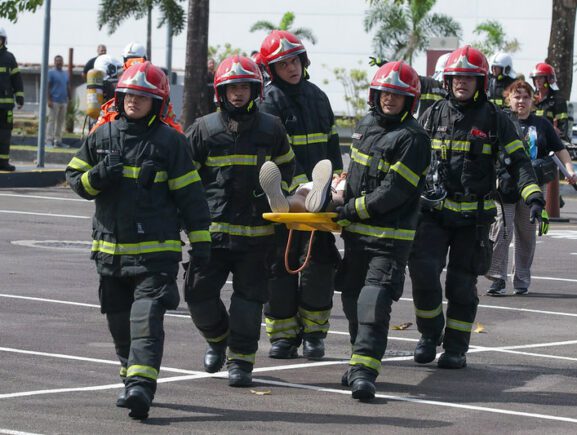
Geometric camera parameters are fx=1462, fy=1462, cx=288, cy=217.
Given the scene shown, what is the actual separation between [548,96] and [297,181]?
30.3ft

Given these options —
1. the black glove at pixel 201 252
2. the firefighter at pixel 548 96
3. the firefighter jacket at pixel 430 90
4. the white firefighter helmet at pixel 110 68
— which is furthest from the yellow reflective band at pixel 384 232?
the firefighter at pixel 548 96

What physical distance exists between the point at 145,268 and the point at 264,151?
1393mm

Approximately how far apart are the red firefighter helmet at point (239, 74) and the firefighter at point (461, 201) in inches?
57.4

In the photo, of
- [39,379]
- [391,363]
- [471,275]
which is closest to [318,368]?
[391,363]

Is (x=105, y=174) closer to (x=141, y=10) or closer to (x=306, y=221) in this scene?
(x=306, y=221)

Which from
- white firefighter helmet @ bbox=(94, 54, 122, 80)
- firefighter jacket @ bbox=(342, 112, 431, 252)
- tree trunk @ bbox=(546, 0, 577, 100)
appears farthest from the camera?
tree trunk @ bbox=(546, 0, 577, 100)

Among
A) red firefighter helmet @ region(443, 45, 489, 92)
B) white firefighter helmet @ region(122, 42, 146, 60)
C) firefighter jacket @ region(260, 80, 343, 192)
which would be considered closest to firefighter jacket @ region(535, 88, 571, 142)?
white firefighter helmet @ region(122, 42, 146, 60)

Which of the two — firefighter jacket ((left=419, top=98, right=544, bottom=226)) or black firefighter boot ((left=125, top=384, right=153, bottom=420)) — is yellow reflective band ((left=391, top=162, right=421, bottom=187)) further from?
black firefighter boot ((left=125, top=384, right=153, bottom=420))

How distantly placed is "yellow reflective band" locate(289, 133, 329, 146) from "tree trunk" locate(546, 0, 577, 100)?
15357 mm

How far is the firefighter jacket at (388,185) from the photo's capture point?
333 inches

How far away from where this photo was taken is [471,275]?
9.49 meters

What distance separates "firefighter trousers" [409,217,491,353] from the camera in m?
9.39

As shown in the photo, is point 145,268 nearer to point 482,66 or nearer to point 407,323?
point 482,66

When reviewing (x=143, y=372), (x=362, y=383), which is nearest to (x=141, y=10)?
(x=362, y=383)
